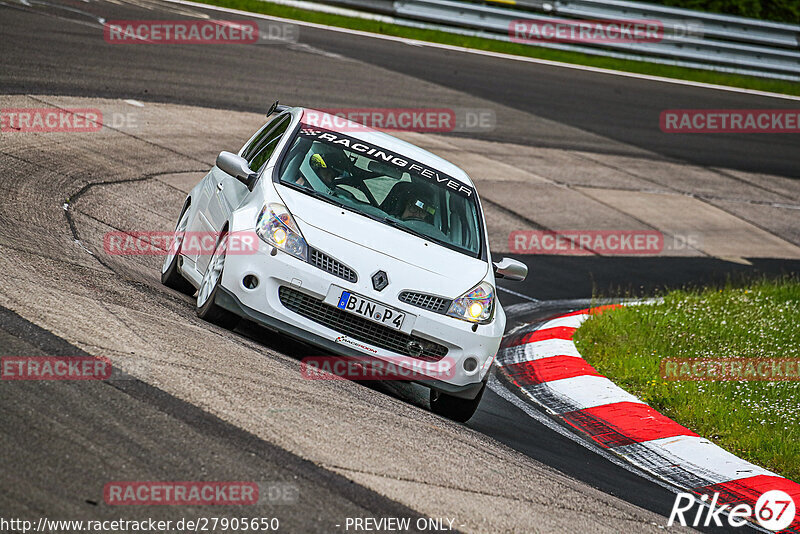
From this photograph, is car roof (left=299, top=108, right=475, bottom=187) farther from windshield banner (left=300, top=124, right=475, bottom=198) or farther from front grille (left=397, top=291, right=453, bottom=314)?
front grille (left=397, top=291, right=453, bottom=314)

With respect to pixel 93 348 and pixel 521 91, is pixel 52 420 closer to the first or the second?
pixel 93 348

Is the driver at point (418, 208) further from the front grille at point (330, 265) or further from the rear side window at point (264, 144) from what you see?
the rear side window at point (264, 144)

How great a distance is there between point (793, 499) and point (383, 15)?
19.3m

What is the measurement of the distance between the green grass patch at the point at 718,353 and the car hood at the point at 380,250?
2107mm

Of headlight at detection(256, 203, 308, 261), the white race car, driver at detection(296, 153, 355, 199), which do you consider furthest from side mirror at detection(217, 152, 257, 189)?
headlight at detection(256, 203, 308, 261)

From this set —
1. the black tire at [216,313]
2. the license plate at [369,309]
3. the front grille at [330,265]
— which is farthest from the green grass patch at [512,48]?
the license plate at [369,309]

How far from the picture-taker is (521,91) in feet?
67.1

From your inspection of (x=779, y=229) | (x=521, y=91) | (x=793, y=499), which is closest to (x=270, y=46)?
(x=521, y=91)

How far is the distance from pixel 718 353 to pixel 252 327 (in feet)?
13.9

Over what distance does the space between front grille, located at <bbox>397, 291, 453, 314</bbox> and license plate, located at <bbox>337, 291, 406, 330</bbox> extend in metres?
0.13

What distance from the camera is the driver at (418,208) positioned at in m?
7.16

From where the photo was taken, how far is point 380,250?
6441mm

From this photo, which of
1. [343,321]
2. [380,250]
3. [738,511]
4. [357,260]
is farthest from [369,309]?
[738,511]

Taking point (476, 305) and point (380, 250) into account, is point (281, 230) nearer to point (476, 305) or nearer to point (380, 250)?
point (380, 250)
